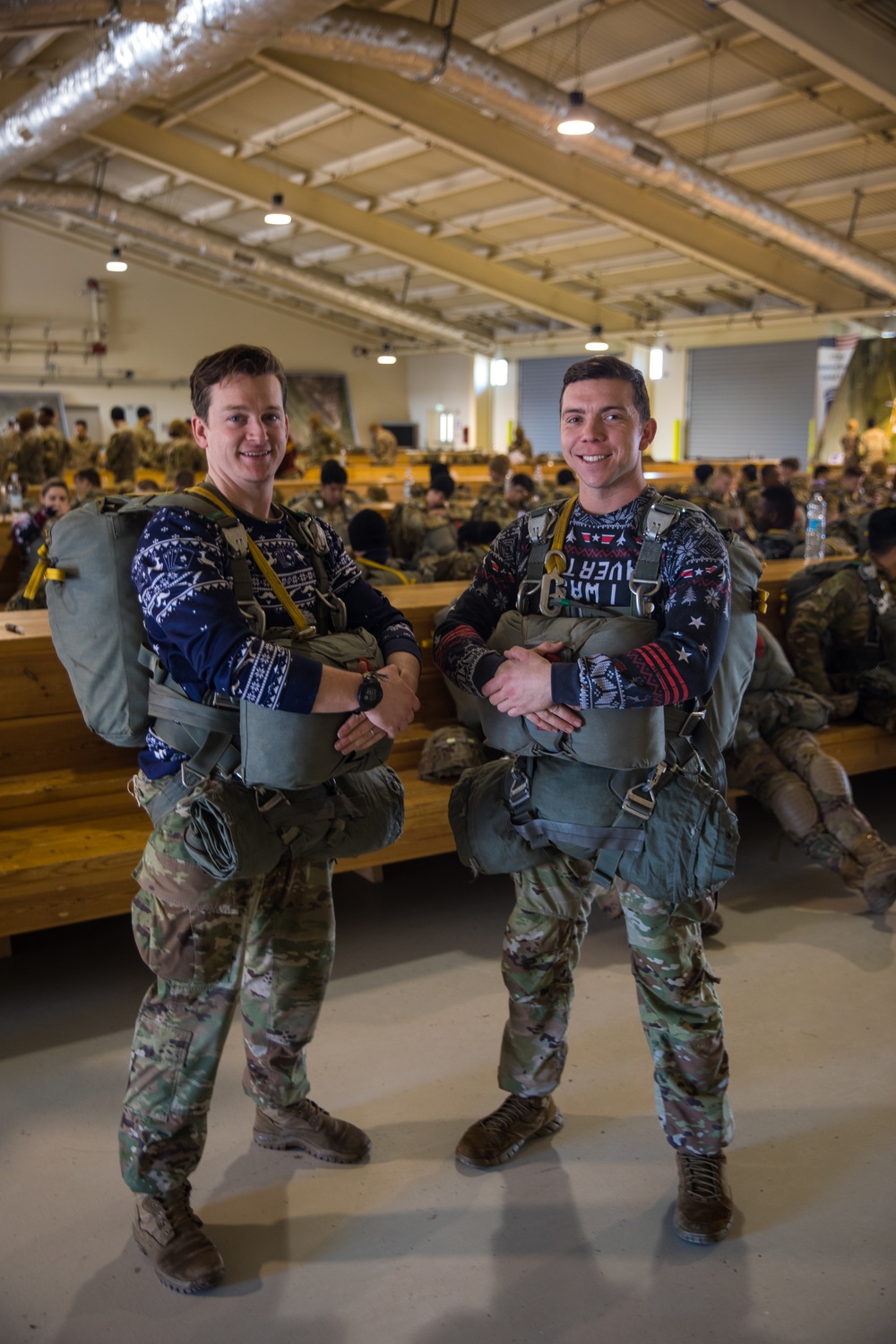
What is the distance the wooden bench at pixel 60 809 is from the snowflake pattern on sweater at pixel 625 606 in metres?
1.40

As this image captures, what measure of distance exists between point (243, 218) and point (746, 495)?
43.8ft

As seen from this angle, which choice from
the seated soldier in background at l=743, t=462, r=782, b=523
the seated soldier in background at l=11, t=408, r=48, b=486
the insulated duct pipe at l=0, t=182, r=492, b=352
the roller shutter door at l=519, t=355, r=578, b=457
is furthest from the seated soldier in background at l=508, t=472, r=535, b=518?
the roller shutter door at l=519, t=355, r=578, b=457

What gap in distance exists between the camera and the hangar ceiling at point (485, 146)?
9000 mm

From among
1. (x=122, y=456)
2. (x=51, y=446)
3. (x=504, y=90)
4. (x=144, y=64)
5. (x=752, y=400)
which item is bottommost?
(x=122, y=456)

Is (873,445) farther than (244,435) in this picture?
Yes

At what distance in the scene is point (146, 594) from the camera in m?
1.96

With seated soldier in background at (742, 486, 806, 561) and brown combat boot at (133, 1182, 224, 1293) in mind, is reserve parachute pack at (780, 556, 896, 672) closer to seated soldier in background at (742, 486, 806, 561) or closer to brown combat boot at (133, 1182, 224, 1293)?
seated soldier in background at (742, 486, 806, 561)

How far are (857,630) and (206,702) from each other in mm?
3479

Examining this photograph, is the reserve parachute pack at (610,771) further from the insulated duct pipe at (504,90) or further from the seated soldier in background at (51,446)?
the seated soldier in background at (51,446)

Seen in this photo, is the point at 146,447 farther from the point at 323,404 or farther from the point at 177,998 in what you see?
the point at 177,998

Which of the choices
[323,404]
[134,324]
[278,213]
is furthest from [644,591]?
[323,404]

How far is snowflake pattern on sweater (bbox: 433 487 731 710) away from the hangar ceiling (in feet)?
20.7

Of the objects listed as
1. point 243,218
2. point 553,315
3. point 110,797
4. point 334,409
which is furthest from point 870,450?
point 110,797

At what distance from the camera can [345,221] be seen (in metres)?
17.2
